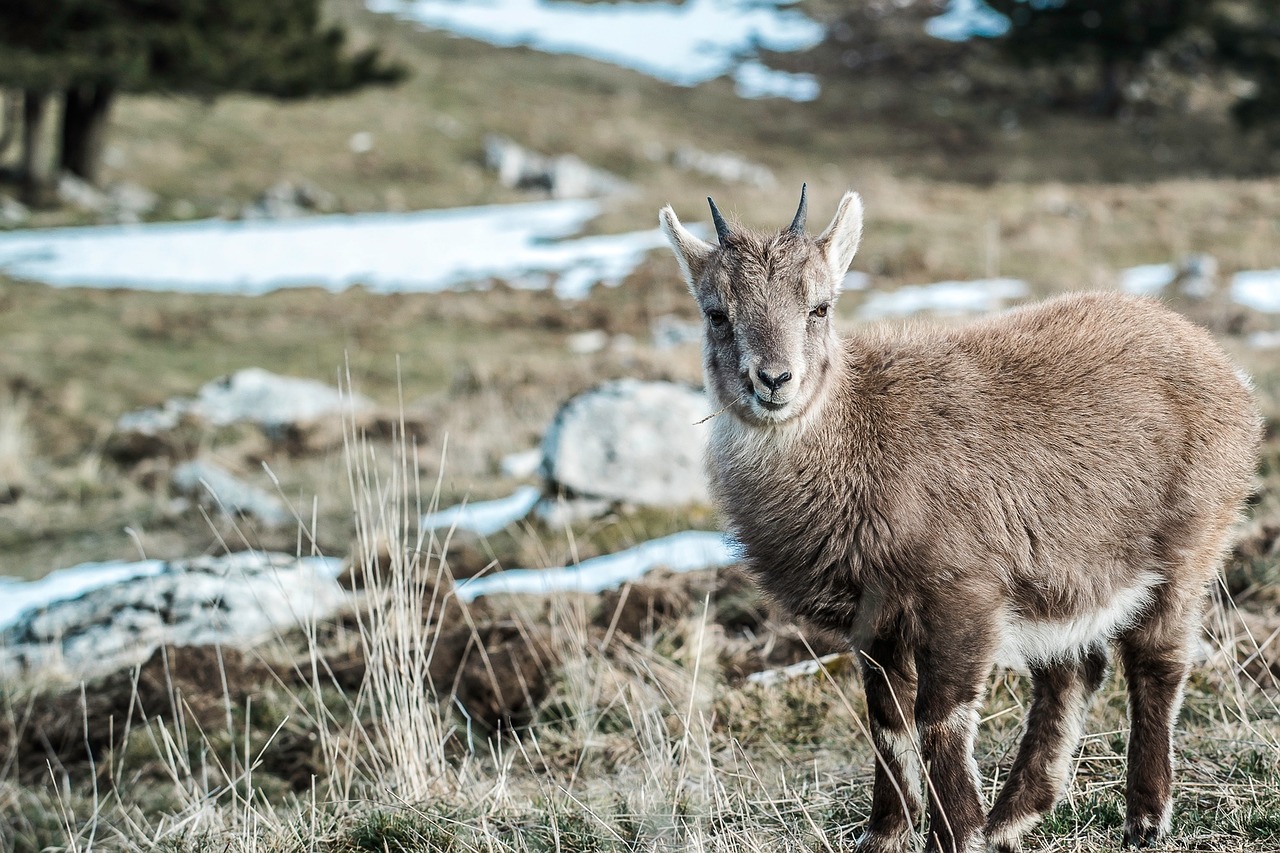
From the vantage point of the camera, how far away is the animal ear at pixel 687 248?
4.57 m

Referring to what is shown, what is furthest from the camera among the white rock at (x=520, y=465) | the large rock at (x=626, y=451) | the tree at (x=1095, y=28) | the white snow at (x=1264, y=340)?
the tree at (x=1095, y=28)

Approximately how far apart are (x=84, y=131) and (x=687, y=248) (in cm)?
3103

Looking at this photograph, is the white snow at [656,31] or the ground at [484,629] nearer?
the ground at [484,629]

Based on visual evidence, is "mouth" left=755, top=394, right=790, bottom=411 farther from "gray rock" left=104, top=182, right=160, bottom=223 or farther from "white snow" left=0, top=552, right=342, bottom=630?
"gray rock" left=104, top=182, right=160, bottom=223

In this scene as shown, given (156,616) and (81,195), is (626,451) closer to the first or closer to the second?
(156,616)

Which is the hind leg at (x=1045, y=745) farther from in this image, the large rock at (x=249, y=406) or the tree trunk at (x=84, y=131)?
the tree trunk at (x=84, y=131)

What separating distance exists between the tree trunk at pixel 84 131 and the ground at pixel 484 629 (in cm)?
204

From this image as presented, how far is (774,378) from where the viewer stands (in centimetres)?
398

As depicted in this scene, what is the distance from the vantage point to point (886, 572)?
3854mm

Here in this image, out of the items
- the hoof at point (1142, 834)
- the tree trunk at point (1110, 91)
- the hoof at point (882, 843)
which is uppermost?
the tree trunk at point (1110, 91)

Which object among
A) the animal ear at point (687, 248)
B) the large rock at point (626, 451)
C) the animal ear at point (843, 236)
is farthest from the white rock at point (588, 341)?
the animal ear at point (843, 236)

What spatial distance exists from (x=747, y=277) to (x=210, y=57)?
87.4 feet

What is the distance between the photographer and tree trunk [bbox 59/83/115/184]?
30.6 meters

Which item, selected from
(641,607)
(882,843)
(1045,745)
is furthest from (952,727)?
(641,607)
